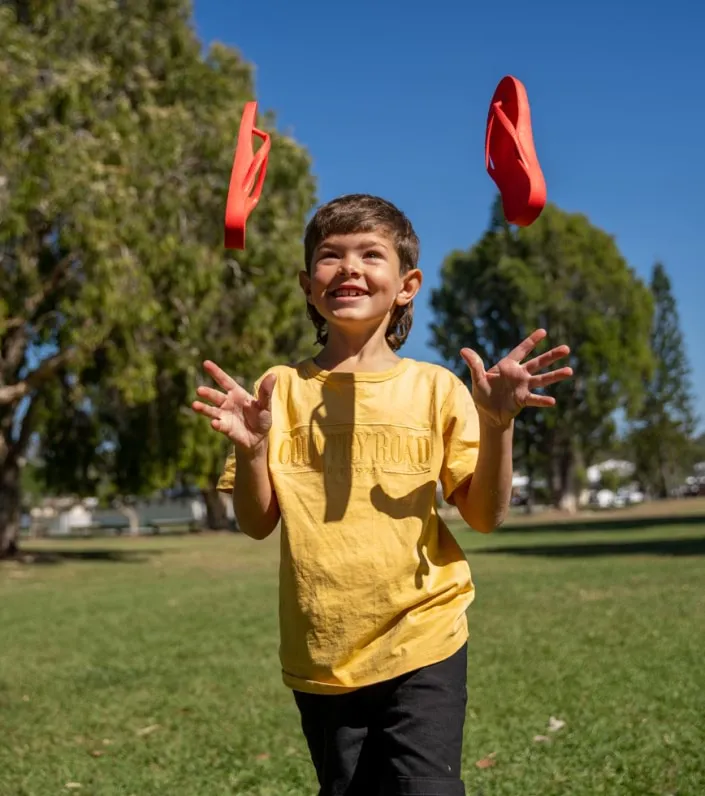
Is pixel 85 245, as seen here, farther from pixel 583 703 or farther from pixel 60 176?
pixel 583 703

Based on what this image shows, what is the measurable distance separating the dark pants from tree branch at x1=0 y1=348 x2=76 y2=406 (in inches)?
648

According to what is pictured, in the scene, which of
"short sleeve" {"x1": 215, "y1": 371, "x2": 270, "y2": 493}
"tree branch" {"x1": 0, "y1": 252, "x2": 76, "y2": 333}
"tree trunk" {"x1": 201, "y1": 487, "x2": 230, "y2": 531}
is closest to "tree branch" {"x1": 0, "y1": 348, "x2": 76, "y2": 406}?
"tree branch" {"x1": 0, "y1": 252, "x2": 76, "y2": 333}

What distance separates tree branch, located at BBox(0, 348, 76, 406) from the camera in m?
18.1

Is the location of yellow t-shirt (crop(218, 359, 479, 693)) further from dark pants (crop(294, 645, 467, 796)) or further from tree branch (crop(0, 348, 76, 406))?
tree branch (crop(0, 348, 76, 406))

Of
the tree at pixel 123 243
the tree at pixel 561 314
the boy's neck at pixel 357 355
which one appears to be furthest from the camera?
the tree at pixel 561 314

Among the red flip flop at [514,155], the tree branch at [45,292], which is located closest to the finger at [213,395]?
the red flip flop at [514,155]

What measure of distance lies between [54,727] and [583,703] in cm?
282

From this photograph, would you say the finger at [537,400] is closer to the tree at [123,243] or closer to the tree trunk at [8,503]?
the tree at [123,243]

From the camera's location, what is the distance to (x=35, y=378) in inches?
730

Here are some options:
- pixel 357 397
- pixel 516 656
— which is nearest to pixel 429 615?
pixel 357 397

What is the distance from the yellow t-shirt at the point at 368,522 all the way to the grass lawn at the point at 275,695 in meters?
1.78

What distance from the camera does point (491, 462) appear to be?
7.78ft

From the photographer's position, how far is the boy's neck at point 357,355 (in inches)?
102

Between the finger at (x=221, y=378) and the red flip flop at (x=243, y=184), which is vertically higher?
the red flip flop at (x=243, y=184)
